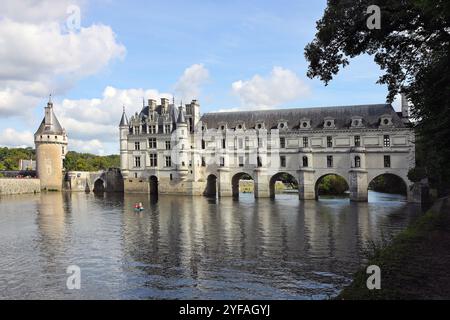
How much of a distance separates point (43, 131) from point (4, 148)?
200 ft

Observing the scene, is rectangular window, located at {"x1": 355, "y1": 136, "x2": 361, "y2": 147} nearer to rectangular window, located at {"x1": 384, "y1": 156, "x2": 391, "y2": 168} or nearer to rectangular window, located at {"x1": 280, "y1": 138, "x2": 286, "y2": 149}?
rectangular window, located at {"x1": 384, "y1": 156, "x2": 391, "y2": 168}

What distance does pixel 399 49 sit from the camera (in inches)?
807

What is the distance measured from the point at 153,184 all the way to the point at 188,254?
180 feet

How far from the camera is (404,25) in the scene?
18.4 m

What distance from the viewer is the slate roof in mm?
59297

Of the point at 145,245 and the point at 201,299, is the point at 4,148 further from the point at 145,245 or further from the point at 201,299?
the point at 201,299

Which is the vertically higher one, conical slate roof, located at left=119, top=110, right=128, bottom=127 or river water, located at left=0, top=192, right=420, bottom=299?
conical slate roof, located at left=119, top=110, right=128, bottom=127

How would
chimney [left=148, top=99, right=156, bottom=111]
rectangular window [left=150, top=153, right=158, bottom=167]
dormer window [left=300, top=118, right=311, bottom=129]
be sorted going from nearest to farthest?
dormer window [left=300, top=118, right=311, bottom=129] < rectangular window [left=150, top=153, right=158, bottom=167] < chimney [left=148, top=99, right=156, bottom=111]

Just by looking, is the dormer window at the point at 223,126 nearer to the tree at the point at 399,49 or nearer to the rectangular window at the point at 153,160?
the rectangular window at the point at 153,160

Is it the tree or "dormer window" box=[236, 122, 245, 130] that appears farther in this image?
"dormer window" box=[236, 122, 245, 130]

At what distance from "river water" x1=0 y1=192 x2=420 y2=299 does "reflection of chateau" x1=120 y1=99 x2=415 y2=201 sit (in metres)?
18.2

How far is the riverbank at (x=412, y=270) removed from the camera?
38.5 feet

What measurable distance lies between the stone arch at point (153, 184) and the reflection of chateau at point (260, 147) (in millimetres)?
180

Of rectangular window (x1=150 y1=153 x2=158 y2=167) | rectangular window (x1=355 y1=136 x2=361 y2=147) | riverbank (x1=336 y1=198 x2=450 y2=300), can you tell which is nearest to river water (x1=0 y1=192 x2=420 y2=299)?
riverbank (x1=336 y1=198 x2=450 y2=300)
